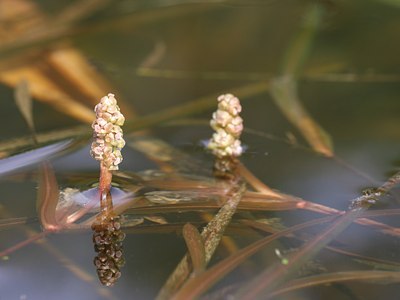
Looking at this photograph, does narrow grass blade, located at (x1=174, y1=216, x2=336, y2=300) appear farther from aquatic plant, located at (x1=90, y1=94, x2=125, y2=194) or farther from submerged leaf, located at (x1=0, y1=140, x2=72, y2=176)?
submerged leaf, located at (x1=0, y1=140, x2=72, y2=176)

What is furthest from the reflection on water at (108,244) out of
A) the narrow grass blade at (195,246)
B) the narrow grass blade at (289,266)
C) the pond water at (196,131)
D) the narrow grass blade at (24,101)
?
the narrow grass blade at (24,101)

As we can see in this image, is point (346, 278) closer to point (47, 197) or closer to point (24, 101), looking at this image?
point (47, 197)

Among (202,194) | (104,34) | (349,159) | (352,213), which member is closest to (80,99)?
(104,34)

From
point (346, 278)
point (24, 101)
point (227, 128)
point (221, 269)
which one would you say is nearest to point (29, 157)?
point (24, 101)

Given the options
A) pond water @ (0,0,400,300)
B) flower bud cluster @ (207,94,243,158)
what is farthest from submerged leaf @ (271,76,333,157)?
flower bud cluster @ (207,94,243,158)

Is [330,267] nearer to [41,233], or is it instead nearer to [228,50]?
[41,233]

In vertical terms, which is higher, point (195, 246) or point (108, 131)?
point (108, 131)
